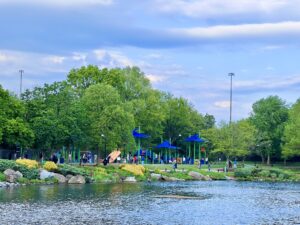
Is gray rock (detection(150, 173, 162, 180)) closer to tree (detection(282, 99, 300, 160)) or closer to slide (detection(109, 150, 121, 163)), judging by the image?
slide (detection(109, 150, 121, 163))

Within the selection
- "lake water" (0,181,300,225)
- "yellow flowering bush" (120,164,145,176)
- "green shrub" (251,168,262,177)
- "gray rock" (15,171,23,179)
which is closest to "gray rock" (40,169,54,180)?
"gray rock" (15,171,23,179)

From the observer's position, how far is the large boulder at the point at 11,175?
57.9m

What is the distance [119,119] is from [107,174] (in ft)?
35.7

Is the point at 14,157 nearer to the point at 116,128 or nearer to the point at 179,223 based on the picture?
the point at 116,128

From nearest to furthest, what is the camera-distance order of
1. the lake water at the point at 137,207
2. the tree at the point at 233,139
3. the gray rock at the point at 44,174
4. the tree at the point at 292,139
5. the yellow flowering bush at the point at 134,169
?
the lake water at the point at 137,207 < the gray rock at the point at 44,174 < the yellow flowering bush at the point at 134,169 < the tree at the point at 292,139 < the tree at the point at 233,139

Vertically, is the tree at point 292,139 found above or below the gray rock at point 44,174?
above

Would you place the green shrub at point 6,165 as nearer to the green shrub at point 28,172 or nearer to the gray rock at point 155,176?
the green shrub at point 28,172

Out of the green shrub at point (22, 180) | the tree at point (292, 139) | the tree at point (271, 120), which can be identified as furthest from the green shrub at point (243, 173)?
the green shrub at point (22, 180)

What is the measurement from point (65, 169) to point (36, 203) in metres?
24.6

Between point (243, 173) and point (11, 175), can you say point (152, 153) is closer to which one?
point (243, 173)

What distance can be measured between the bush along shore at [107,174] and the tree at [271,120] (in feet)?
104

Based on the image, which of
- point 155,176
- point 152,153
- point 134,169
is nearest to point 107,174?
point 134,169

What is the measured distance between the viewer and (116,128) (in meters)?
77.6

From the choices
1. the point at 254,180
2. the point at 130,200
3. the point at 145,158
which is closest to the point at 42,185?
the point at 130,200
